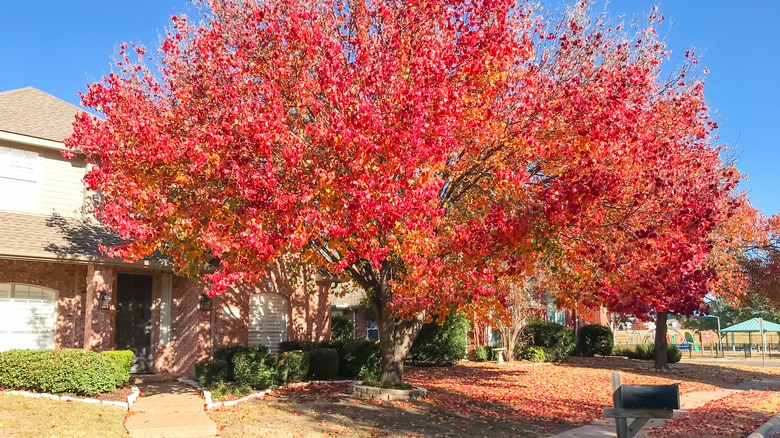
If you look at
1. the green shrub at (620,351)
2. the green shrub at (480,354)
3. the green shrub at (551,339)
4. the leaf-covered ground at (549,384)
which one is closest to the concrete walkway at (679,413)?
the leaf-covered ground at (549,384)

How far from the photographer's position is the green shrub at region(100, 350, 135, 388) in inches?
506

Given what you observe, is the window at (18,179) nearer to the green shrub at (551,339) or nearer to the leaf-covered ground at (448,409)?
the leaf-covered ground at (448,409)

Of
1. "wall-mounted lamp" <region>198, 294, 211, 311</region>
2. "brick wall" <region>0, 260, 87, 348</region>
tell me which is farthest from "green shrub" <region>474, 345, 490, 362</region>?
"brick wall" <region>0, 260, 87, 348</region>

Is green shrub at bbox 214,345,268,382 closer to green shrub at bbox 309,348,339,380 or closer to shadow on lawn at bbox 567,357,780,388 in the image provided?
green shrub at bbox 309,348,339,380

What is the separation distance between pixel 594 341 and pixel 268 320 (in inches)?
702

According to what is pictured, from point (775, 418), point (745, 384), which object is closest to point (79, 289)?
point (775, 418)

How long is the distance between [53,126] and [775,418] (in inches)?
736

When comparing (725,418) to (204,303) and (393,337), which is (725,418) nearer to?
(393,337)

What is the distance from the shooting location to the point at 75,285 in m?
15.3

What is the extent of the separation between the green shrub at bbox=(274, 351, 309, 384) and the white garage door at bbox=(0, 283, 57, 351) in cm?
562

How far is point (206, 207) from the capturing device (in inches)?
460

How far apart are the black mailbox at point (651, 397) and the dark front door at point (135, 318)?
42.6 ft

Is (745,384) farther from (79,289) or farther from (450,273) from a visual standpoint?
(79,289)

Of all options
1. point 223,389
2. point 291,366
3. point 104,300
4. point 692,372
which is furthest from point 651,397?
point 692,372
